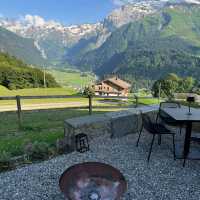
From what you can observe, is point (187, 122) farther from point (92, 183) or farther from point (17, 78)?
point (17, 78)

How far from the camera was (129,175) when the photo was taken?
3611 millimetres

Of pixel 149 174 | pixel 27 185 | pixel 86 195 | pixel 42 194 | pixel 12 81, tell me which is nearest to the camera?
pixel 86 195

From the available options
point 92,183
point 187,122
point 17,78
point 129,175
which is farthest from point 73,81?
point 92,183

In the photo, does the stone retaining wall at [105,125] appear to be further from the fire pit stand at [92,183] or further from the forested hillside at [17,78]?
the forested hillside at [17,78]

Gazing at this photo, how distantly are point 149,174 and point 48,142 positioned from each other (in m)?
2.07

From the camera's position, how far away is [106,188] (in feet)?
9.65

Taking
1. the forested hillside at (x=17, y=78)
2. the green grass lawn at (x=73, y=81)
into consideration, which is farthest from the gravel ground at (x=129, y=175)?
the green grass lawn at (x=73, y=81)

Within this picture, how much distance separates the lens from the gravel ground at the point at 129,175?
3.10m

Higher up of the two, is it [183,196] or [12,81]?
[183,196]

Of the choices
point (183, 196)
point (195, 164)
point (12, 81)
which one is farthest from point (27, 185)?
point (12, 81)

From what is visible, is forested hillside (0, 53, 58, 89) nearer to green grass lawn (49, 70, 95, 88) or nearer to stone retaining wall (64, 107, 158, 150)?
stone retaining wall (64, 107, 158, 150)

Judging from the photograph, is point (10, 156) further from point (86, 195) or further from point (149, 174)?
point (149, 174)

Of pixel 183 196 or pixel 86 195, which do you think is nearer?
pixel 86 195

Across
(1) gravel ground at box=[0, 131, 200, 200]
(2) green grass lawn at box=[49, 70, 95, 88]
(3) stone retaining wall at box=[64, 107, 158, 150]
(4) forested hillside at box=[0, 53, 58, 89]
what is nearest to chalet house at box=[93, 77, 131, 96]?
(4) forested hillside at box=[0, 53, 58, 89]
